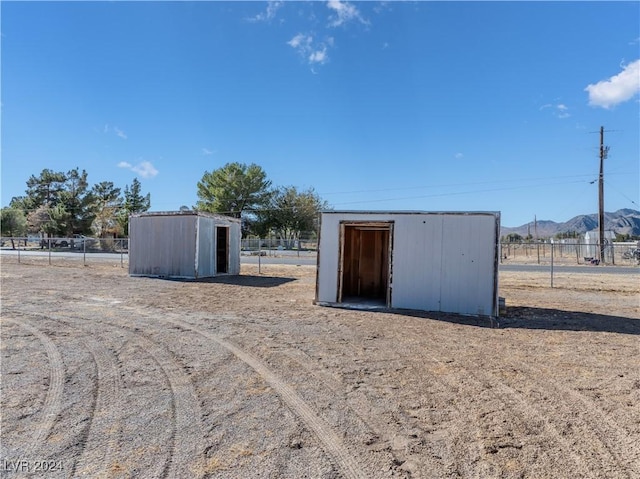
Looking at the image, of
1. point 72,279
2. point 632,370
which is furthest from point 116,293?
point 632,370

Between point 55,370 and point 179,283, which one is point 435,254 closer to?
point 55,370

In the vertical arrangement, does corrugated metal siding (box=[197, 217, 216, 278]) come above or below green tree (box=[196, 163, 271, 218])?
below

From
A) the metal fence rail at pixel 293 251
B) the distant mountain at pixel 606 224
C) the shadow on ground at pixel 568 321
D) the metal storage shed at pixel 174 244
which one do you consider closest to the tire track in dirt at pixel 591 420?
the shadow on ground at pixel 568 321

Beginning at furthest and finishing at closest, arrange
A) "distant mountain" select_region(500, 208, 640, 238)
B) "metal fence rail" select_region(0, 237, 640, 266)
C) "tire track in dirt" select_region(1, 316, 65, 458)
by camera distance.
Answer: "distant mountain" select_region(500, 208, 640, 238)
"metal fence rail" select_region(0, 237, 640, 266)
"tire track in dirt" select_region(1, 316, 65, 458)

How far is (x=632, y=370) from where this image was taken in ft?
14.3

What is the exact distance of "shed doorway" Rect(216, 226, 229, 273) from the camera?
16.0 meters

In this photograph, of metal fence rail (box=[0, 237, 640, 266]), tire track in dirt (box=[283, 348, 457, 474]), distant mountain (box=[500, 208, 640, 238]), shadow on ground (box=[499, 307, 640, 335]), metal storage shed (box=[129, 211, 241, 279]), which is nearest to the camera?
tire track in dirt (box=[283, 348, 457, 474])

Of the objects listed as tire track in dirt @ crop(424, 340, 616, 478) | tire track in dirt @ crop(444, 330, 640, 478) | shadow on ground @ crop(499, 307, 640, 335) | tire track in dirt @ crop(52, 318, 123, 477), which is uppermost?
shadow on ground @ crop(499, 307, 640, 335)

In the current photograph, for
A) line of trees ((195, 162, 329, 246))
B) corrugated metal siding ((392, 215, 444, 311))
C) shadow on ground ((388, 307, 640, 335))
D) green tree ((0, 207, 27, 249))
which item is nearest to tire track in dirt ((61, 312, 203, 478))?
shadow on ground ((388, 307, 640, 335))

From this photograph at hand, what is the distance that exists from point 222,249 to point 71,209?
109 feet

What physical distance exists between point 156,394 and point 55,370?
139 centimetres

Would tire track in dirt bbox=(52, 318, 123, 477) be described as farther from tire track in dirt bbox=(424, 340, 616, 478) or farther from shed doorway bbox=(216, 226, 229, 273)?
shed doorway bbox=(216, 226, 229, 273)

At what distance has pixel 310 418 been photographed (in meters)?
3.07

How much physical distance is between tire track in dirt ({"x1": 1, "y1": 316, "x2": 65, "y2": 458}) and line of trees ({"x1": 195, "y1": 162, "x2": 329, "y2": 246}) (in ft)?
124
